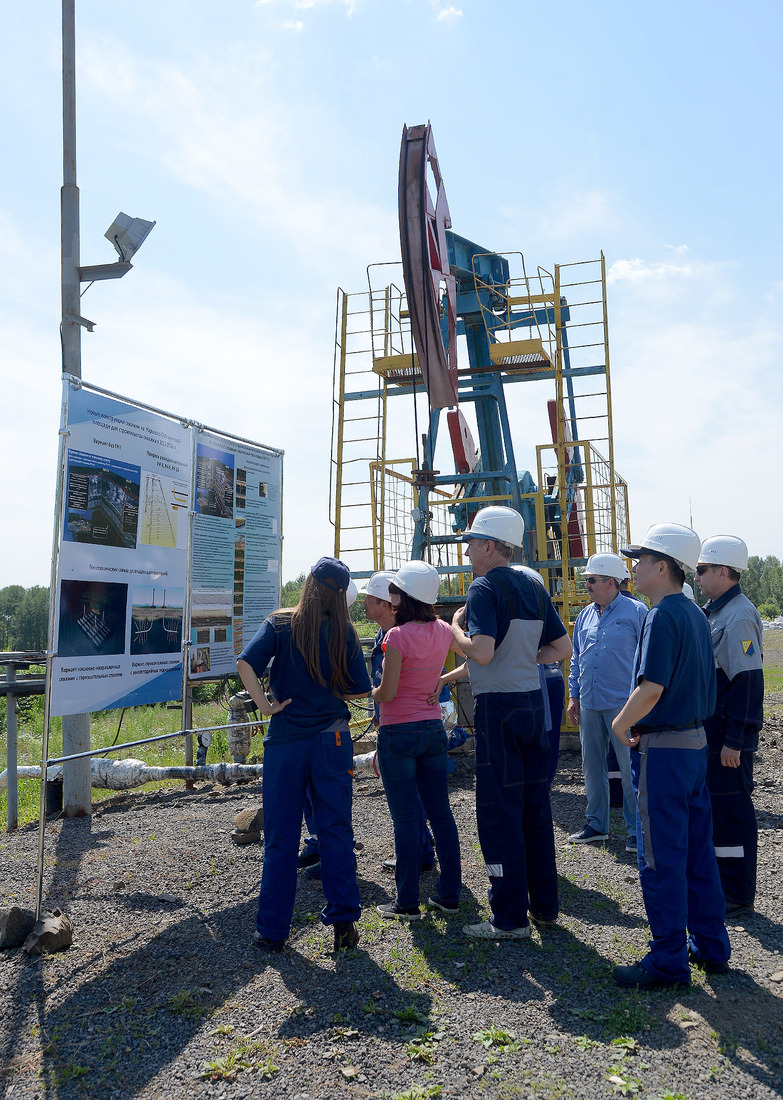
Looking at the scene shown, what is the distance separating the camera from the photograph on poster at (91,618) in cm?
530

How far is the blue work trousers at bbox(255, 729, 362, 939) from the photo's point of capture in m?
4.10

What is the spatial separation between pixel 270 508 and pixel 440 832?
447cm

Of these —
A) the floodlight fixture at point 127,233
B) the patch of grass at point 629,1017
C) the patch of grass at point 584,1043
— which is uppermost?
the floodlight fixture at point 127,233

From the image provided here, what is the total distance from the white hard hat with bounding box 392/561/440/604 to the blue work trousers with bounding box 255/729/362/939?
0.96 m

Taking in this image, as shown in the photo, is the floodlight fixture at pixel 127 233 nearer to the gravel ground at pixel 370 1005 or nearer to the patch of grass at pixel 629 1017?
the gravel ground at pixel 370 1005

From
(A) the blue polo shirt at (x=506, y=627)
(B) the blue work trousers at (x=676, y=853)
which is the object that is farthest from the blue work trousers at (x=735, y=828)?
(A) the blue polo shirt at (x=506, y=627)

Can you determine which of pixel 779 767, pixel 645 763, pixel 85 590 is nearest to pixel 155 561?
pixel 85 590

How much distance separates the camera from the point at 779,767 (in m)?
8.90

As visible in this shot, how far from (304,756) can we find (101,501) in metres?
2.60

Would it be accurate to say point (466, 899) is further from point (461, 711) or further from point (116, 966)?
point (461, 711)

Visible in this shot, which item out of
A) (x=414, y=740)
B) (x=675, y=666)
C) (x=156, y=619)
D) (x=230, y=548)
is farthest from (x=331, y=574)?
(x=230, y=548)

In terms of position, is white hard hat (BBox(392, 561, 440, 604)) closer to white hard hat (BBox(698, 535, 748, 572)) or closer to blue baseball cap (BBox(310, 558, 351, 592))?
blue baseball cap (BBox(310, 558, 351, 592))

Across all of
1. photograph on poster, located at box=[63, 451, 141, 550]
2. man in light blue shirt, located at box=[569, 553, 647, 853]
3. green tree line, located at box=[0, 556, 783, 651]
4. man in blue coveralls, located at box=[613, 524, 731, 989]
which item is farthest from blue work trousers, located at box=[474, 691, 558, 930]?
green tree line, located at box=[0, 556, 783, 651]

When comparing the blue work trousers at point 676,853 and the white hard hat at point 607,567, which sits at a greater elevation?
Answer: the white hard hat at point 607,567
